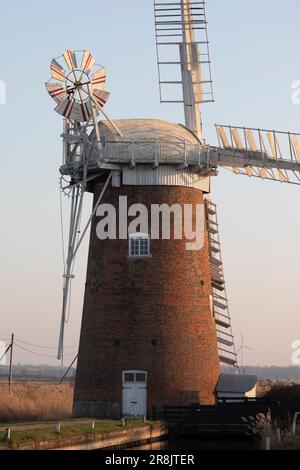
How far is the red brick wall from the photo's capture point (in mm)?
39281

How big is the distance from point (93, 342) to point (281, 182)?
369 inches

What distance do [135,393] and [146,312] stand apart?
9.43ft

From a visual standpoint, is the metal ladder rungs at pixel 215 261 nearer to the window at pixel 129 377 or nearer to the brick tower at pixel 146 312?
the brick tower at pixel 146 312

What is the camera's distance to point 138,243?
132 feet

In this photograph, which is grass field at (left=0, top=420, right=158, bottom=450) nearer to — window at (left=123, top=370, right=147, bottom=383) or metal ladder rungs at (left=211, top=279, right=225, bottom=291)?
window at (left=123, top=370, right=147, bottom=383)

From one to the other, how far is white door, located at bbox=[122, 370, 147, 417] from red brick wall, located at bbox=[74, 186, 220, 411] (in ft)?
0.67

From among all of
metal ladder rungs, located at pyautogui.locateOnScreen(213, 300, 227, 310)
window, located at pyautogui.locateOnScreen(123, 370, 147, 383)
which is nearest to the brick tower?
window, located at pyautogui.locateOnScreen(123, 370, 147, 383)

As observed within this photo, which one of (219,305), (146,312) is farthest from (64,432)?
(219,305)

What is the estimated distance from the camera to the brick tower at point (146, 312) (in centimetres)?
3925

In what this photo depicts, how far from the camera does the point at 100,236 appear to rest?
40812 millimetres

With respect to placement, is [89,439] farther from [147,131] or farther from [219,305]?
[219,305]

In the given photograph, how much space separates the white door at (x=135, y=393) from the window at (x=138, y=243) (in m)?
4.32
